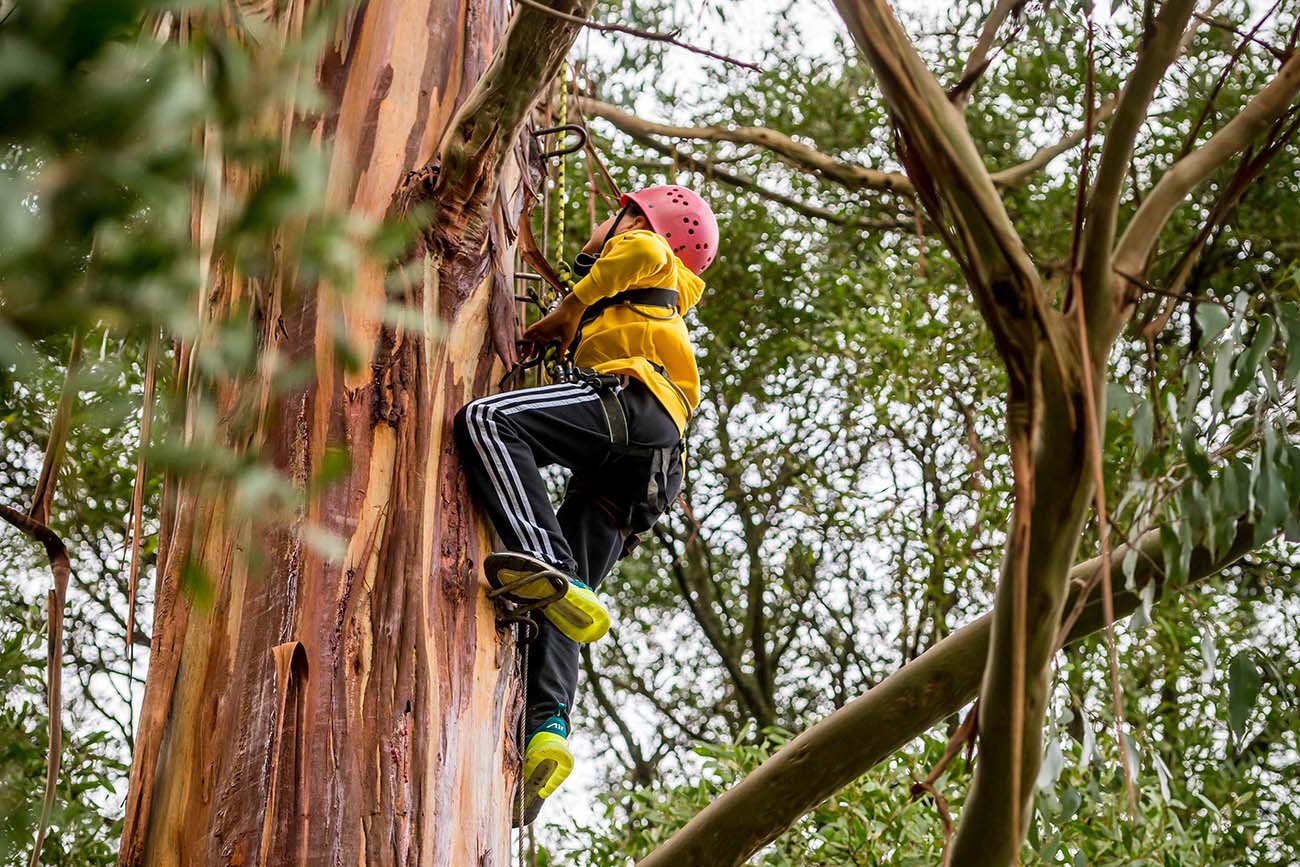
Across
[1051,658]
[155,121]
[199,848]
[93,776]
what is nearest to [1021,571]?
[1051,658]

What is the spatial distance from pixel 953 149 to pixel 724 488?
5.57 m

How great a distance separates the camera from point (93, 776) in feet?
15.3

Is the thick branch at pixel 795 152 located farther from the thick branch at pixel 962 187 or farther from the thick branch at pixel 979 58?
the thick branch at pixel 962 187

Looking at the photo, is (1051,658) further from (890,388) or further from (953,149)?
(890,388)

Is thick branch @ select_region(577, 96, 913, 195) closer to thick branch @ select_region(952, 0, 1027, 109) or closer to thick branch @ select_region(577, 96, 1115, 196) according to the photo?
thick branch @ select_region(577, 96, 1115, 196)

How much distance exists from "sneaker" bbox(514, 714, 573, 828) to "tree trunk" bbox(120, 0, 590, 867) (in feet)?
Result: 0.78

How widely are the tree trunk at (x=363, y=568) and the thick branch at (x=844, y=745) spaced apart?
1.10ft

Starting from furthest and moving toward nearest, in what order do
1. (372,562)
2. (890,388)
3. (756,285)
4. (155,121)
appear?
(756,285) < (890,388) < (372,562) < (155,121)

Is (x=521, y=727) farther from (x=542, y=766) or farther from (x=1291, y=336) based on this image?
(x=1291, y=336)

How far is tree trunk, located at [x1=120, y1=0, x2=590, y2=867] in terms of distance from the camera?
6.91 ft

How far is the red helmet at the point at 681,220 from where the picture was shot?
3.53 m

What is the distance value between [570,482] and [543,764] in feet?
2.45

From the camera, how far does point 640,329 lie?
324cm

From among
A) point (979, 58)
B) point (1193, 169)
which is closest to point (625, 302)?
point (979, 58)
